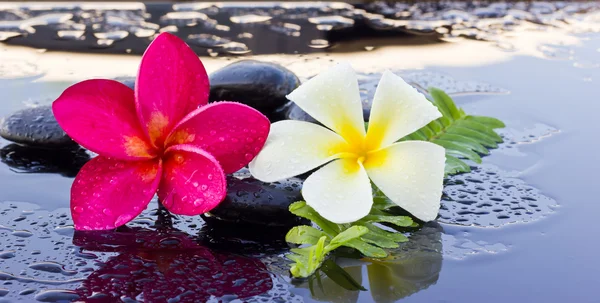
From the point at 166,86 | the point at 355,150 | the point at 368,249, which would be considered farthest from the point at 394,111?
the point at 166,86

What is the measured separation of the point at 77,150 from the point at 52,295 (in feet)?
1.50

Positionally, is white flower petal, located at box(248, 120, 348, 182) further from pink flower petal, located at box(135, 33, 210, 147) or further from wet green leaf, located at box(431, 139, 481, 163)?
wet green leaf, located at box(431, 139, 481, 163)

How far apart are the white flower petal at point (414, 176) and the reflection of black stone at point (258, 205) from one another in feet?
0.39

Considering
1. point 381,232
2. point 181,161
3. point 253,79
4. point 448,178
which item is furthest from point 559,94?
point 181,161

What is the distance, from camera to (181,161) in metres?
0.85

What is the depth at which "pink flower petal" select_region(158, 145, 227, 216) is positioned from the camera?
32.0 inches

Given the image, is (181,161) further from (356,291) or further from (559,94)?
(559,94)

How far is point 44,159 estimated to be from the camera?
1098mm

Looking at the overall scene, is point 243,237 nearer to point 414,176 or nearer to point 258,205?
point 258,205

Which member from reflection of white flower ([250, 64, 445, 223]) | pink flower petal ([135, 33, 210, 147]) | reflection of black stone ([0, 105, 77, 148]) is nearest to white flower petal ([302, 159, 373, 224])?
reflection of white flower ([250, 64, 445, 223])

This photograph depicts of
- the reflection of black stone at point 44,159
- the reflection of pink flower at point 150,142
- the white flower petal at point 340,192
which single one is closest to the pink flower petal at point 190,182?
the reflection of pink flower at point 150,142

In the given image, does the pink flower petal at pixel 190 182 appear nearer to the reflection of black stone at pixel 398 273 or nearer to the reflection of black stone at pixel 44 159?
the reflection of black stone at pixel 398 273

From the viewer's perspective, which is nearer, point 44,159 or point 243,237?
point 243,237

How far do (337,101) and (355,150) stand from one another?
0.07m
